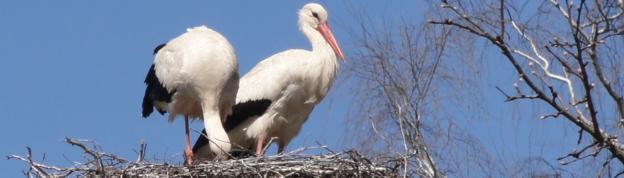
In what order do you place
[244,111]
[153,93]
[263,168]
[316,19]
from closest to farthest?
1. [263,168]
2. [153,93]
3. [244,111]
4. [316,19]

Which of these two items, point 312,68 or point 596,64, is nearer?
point 596,64

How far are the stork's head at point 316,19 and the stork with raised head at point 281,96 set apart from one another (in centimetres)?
11

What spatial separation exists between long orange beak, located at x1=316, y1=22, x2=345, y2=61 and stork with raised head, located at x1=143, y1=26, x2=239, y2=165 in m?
1.08

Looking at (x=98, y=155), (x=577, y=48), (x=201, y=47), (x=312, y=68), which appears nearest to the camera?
(x=577, y=48)

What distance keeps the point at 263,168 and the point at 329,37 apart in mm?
3085

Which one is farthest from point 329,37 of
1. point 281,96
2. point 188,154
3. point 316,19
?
point 188,154

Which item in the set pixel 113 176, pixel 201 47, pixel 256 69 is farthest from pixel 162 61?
pixel 113 176

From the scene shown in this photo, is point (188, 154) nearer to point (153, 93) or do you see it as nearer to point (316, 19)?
point (153, 93)

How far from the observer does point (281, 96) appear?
10.5 metres

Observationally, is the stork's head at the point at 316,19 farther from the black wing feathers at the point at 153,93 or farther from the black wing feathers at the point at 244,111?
the black wing feathers at the point at 153,93

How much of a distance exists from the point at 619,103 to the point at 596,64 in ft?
0.67

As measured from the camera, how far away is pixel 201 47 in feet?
31.6

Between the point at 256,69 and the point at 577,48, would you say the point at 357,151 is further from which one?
the point at 256,69

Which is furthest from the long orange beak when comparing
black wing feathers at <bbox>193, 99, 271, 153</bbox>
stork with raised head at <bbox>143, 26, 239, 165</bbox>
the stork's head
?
stork with raised head at <bbox>143, 26, 239, 165</bbox>
